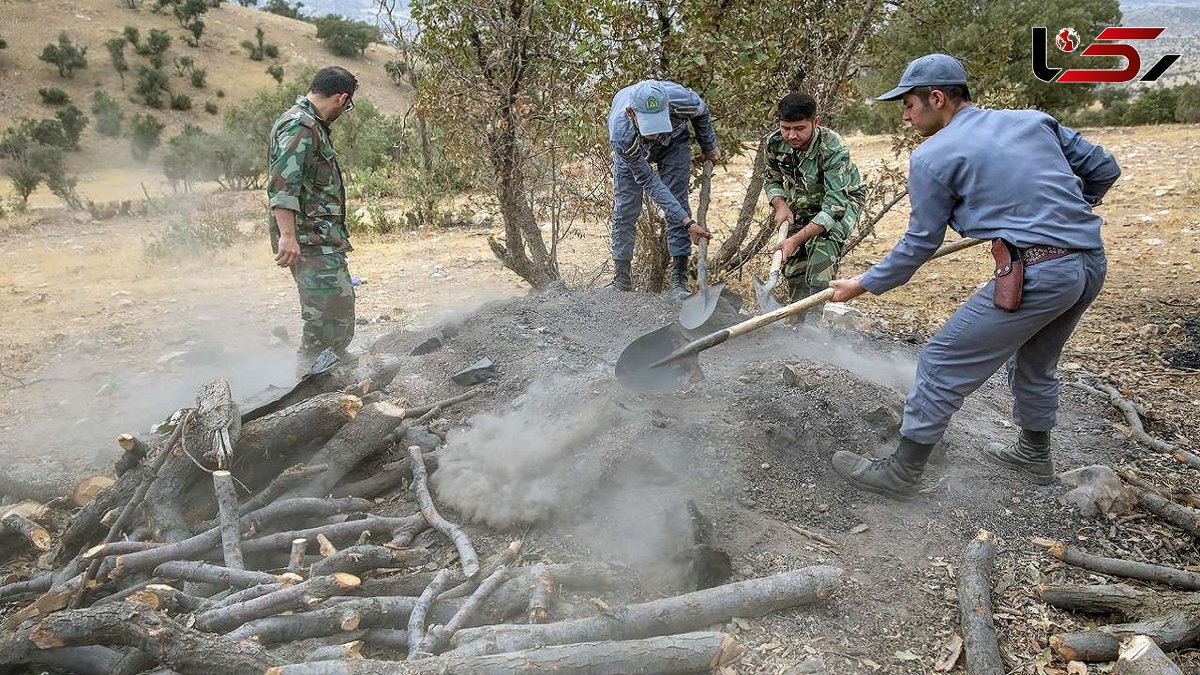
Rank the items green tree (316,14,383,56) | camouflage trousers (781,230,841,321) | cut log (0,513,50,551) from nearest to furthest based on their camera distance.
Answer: cut log (0,513,50,551)
camouflage trousers (781,230,841,321)
green tree (316,14,383,56)

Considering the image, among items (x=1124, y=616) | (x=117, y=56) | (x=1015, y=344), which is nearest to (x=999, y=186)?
(x=1015, y=344)

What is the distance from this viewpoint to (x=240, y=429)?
3125mm

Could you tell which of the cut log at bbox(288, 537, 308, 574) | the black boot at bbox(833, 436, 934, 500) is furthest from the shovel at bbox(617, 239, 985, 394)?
the cut log at bbox(288, 537, 308, 574)

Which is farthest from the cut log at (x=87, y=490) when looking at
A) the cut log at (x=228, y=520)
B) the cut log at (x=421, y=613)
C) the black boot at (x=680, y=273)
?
the black boot at (x=680, y=273)

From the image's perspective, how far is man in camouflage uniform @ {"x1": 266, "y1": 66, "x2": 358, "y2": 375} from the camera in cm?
→ 394

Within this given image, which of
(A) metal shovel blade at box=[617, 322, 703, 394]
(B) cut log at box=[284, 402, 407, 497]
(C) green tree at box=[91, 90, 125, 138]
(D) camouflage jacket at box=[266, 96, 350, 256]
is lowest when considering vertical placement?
(B) cut log at box=[284, 402, 407, 497]

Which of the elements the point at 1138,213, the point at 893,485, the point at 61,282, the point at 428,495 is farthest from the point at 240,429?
the point at 1138,213

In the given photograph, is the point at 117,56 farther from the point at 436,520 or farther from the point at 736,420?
the point at 736,420

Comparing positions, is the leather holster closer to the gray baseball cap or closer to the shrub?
the gray baseball cap

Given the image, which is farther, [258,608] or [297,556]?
[297,556]

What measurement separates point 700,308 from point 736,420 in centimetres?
102

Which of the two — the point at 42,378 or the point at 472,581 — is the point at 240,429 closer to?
the point at 472,581

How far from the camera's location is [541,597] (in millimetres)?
2432

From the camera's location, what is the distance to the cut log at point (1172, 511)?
3.00 m
